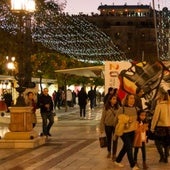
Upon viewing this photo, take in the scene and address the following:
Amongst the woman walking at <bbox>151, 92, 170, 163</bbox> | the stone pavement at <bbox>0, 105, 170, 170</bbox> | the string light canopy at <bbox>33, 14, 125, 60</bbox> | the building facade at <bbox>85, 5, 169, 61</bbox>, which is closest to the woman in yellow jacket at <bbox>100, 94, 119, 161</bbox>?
the stone pavement at <bbox>0, 105, 170, 170</bbox>

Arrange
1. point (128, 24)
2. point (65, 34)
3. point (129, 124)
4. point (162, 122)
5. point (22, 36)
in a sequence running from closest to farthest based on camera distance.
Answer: point (129, 124), point (162, 122), point (22, 36), point (65, 34), point (128, 24)

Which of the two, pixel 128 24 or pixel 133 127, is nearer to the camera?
pixel 133 127

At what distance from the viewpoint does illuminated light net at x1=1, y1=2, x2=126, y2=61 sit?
1127 inches

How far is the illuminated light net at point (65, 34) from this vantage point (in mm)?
28625

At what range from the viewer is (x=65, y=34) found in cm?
4441

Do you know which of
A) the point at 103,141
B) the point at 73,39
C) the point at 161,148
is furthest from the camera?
the point at 73,39

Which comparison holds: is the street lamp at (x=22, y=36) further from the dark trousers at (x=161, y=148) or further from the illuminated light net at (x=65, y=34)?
the illuminated light net at (x=65, y=34)

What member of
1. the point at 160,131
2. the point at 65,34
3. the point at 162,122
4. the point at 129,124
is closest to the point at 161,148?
the point at 160,131

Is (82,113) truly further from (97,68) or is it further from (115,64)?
(115,64)

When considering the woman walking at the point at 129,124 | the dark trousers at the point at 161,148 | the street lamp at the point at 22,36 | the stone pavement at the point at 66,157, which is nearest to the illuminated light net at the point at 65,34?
the street lamp at the point at 22,36

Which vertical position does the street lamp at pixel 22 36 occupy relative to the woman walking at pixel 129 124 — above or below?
above

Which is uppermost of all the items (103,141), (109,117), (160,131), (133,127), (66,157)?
(109,117)

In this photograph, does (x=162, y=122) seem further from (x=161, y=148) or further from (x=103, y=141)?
(x=103, y=141)

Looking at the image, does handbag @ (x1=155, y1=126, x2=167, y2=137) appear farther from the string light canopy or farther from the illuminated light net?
the string light canopy
